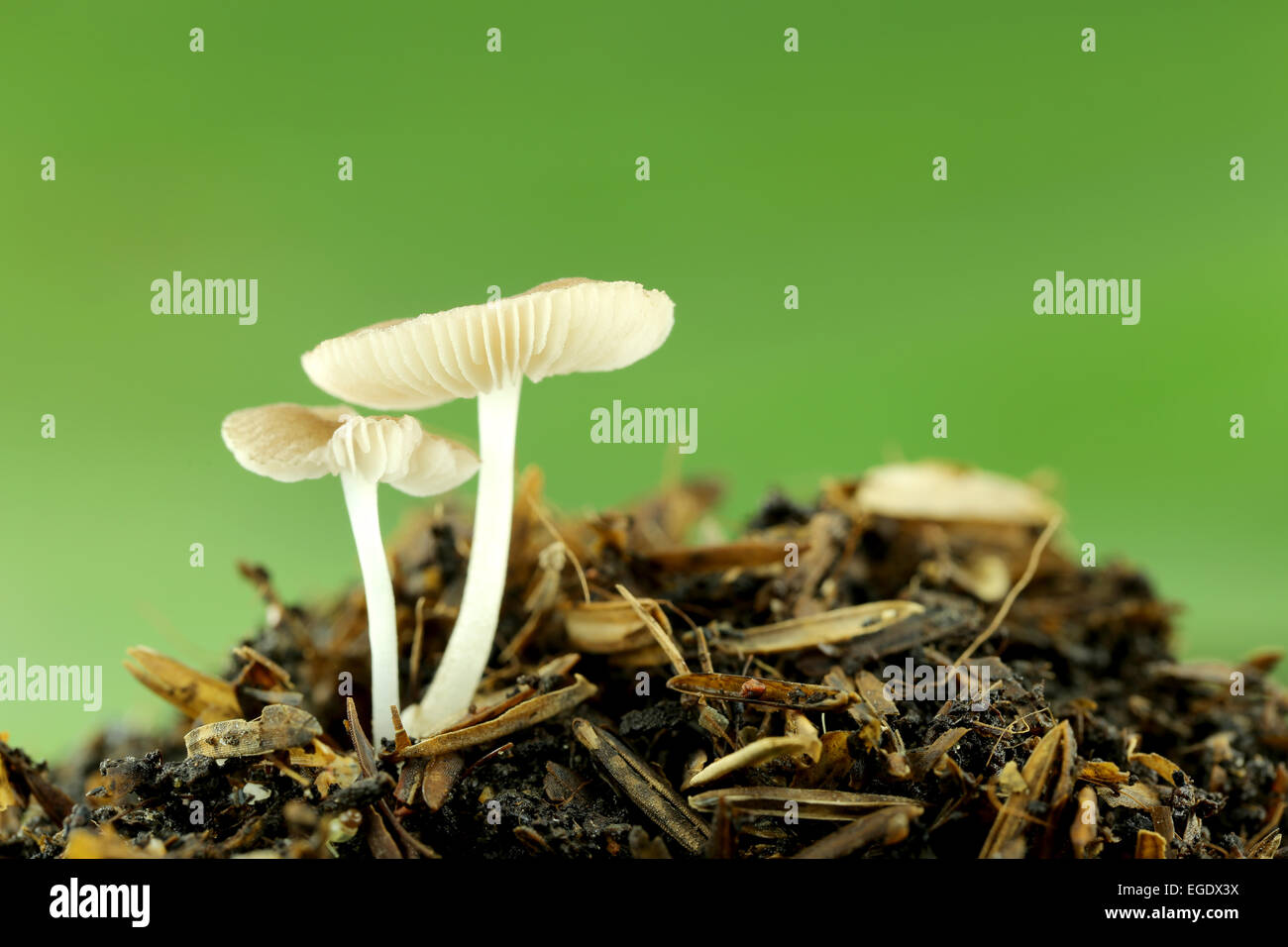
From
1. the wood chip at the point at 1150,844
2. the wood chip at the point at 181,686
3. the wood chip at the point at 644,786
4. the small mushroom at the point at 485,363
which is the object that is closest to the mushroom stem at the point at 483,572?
the small mushroom at the point at 485,363

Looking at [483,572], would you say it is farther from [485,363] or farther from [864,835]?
[864,835]

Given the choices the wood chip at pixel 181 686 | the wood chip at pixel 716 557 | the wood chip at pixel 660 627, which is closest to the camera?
the wood chip at pixel 660 627

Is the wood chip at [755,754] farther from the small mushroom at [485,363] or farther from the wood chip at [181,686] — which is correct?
the wood chip at [181,686]

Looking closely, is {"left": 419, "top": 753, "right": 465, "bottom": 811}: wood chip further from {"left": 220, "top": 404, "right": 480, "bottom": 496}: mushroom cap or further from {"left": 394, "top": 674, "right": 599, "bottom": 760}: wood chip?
→ {"left": 220, "top": 404, "right": 480, "bottom": 496}: mushroom cap

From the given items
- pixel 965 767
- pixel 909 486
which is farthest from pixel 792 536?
pixel 965 767

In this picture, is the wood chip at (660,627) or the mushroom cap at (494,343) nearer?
the mushroom cap at (494,343)
